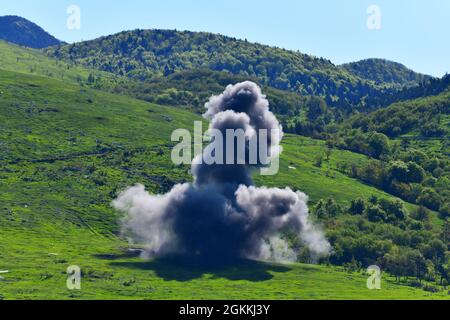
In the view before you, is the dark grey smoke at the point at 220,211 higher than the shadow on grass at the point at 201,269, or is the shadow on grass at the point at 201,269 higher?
the dark grey smoke at the point at 220,211

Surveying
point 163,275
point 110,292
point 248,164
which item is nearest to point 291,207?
point 248,164

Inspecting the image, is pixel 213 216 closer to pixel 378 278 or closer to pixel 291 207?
pixel 291 207

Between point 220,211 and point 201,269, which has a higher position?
point 220,211

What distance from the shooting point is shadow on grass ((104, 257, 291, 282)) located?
17625 cm

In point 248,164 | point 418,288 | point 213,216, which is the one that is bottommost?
point 418,288

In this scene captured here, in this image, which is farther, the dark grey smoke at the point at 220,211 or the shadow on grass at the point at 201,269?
the dark grey smoke at the point at 220,211

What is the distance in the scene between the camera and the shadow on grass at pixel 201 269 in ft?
578

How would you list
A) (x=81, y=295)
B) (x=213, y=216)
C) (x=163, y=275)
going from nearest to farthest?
1. (x=81, y=295)
2. (x=163, y=275)
3. (x=213, y=216)

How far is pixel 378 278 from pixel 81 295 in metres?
84.0

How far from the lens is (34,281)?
161250mm

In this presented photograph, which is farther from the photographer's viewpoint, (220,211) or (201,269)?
(220,211)

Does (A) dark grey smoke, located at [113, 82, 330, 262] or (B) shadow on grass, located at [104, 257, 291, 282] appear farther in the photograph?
(A) dark grey smoke, located at [113, 82, 330, 262]

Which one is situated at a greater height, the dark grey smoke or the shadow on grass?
the dark grey smoke

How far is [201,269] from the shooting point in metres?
184
